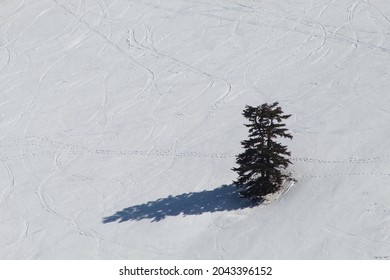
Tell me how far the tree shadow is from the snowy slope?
0.17 feet

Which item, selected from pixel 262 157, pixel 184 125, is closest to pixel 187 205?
pixel 262 157

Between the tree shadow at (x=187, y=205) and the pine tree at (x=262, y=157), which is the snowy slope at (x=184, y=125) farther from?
the pine tree at (x=262, y=157)

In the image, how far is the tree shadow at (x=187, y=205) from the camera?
20.7 m

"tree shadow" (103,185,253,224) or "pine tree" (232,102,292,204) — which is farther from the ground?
"pine tree" (232,102,292,204)

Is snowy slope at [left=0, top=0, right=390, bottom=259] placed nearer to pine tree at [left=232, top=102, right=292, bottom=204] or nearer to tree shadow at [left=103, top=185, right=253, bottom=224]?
tree shadow at [left=103, top=185, right=253, bottom=224]

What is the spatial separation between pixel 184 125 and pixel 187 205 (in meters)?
4.51

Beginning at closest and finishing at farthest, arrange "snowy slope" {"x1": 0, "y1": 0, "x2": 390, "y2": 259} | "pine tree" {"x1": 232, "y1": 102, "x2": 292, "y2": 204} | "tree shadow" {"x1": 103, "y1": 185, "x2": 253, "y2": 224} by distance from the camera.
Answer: "snowy slope" {"x1": 0, "y1": 0, "x2": 390, "y2": 259} → "pine tree" {"x1": 232, "y1": 102, "x2": 292, "y2": 204} → "tree shadow" {"x1": 103, "y1": 185, "x2": 253, "y2": 224}

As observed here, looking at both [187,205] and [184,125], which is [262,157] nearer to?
[187,205]

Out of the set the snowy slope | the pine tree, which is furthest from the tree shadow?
the pine tree

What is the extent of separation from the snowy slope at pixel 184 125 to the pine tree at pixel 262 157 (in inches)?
20.1

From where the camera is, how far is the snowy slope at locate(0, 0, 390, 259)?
1972 centimetres

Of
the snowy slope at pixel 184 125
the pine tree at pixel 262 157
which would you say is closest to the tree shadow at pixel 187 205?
the snowy slope at pixel 184 125

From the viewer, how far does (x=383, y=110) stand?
79.0 ft
